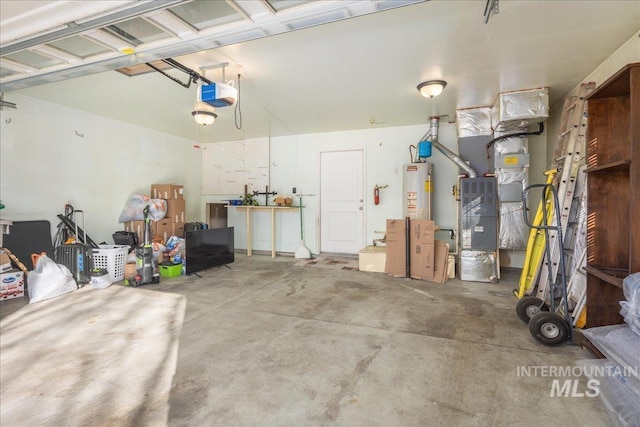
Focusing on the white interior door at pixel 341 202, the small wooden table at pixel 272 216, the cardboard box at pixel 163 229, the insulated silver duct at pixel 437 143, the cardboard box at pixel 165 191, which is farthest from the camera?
the small wooden table at pixel 272 216

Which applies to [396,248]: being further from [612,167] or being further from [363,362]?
[612,167]

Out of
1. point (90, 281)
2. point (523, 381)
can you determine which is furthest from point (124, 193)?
point (523, 381)

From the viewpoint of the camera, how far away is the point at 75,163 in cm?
457

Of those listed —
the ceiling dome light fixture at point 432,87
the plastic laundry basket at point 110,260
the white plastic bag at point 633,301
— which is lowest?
the plastic laundry basket at point 110,260

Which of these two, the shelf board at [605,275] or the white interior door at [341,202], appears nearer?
the shelf board at [605,275]

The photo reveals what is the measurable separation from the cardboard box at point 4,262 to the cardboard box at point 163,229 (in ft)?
6.34

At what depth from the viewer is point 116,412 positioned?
1.57 m

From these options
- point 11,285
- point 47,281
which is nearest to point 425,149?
point 47,281

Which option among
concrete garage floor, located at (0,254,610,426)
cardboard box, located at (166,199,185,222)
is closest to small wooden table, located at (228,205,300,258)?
cardboard box, located at (166,199,185,222)

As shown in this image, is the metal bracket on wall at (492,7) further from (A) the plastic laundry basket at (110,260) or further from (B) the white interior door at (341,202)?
(A) the plastic laundry basket at (110,260)

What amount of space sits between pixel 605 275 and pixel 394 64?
2470mm

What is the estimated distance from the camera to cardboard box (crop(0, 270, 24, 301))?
10.9ft

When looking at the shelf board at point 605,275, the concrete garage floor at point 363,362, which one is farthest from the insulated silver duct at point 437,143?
the shelf board at point 605,275

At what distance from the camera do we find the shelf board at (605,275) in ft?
5.73
